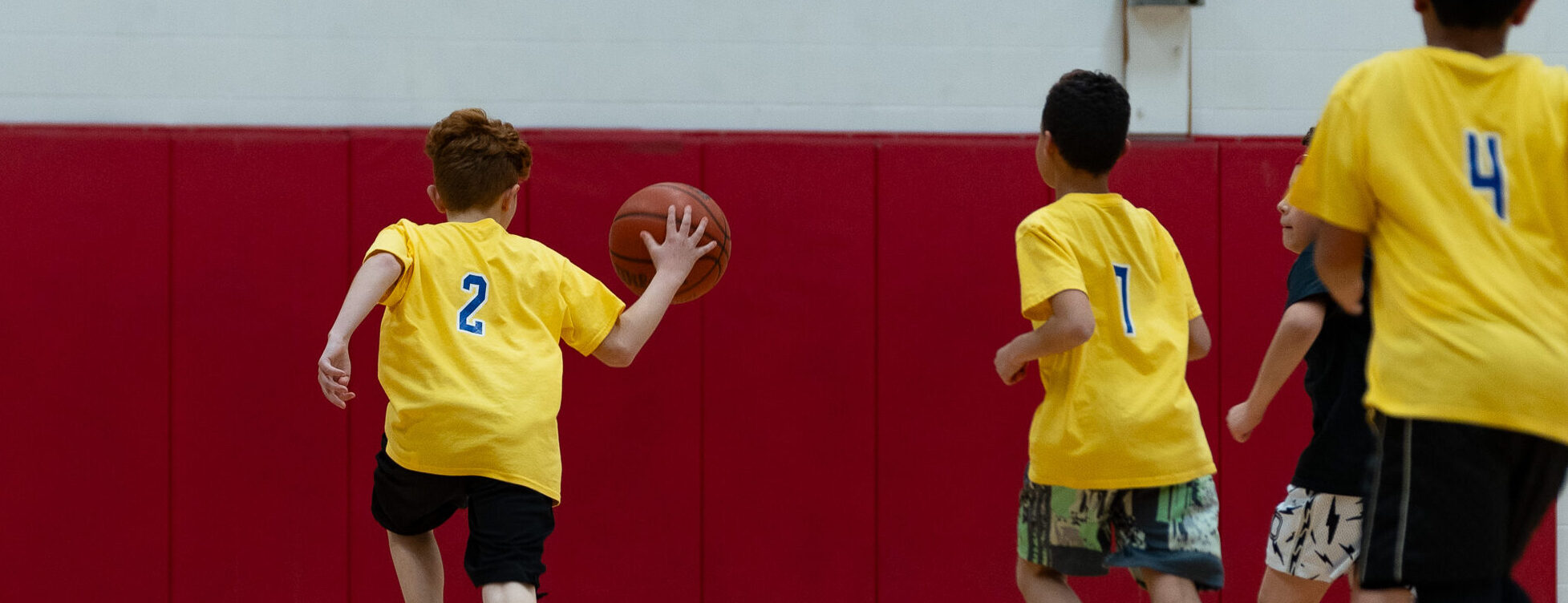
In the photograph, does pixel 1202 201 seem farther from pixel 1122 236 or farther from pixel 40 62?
pixel 40 62

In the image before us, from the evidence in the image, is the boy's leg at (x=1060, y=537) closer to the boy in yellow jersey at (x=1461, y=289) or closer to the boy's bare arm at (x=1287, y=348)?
the boy's bare arm at (x=1287, y=348)

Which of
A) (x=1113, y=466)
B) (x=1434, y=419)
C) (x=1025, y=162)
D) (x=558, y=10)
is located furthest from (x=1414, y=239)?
(x=558, y=10)

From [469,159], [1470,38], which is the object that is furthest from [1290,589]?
[469,159]

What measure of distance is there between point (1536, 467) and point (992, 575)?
8.94ft

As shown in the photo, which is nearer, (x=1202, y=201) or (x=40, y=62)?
(x=40, y=62)

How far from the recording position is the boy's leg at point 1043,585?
3041 mm

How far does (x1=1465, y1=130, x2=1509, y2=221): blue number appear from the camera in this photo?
1.99 m

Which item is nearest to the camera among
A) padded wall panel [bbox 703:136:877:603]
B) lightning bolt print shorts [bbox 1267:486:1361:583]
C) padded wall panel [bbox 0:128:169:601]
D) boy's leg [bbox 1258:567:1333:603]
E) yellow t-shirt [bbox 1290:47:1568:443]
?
yellow t-shirt [bbox 1290:47:1568:443]

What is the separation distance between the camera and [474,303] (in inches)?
122

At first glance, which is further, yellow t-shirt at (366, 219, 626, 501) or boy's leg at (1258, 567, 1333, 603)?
boy's leg at (1258, 567, 1333, 603)

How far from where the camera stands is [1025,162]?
4.57 metres

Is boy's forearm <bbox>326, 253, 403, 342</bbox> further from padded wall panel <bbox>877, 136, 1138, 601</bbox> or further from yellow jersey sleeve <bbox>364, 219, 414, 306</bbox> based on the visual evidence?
padded wall panel <bbox>877, 136, 1138, 601</bbox>

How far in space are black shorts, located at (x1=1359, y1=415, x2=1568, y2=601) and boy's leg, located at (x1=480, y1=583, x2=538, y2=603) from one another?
71.0 inches

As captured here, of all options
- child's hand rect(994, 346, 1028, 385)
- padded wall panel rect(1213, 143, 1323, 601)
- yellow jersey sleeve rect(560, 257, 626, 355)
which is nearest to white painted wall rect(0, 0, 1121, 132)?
padded wall panel rect(1213, 143, 1323, 601)
